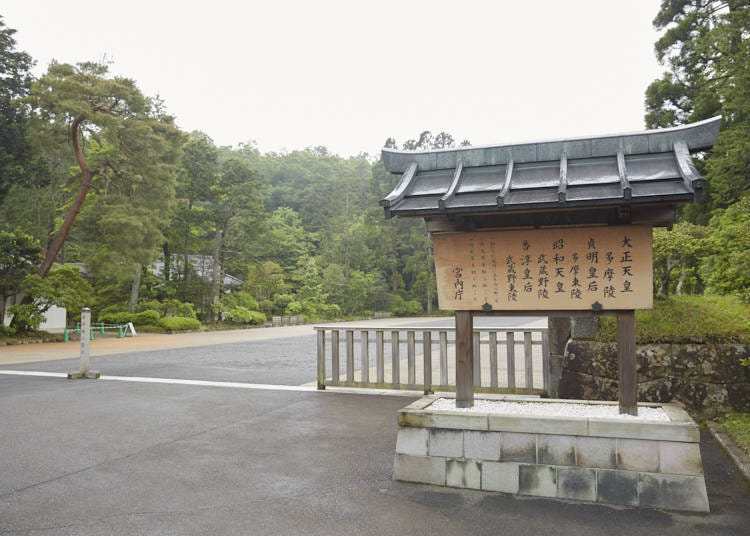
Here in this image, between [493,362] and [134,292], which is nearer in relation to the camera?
[493,362]

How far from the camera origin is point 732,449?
505 centimetres

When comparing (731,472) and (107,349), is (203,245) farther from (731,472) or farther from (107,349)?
(731,472)

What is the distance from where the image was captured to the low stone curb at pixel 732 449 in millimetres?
4569

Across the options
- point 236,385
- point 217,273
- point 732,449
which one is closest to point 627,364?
point 732,449

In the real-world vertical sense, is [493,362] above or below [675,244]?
below

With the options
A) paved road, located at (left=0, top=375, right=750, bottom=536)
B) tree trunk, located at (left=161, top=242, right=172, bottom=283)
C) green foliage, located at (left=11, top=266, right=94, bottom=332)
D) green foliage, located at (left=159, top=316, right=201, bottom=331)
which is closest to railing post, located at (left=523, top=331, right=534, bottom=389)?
paved road, located at (left=0, top=375, right=750, bottom=536)

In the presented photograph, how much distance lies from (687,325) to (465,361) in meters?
3.49

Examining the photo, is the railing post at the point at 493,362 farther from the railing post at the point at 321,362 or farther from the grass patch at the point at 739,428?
the grass patch at the point at 739,428

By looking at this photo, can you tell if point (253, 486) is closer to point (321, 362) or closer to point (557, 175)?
point (557, 175)

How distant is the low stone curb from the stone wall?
15.0 inches

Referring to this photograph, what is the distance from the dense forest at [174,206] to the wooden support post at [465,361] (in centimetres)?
314

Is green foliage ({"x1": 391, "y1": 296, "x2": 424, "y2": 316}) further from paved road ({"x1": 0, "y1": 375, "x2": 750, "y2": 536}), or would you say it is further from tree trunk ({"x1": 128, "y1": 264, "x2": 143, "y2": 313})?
paved road ({"x1": 0, "y1": 375, "x2": 750, "y2": 536})

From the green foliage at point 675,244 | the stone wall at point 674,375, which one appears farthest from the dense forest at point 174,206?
the stone wall at point 674,375

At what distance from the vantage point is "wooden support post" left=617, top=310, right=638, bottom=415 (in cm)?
435
